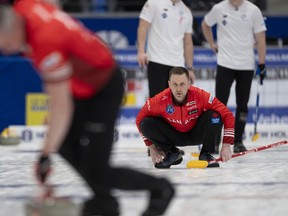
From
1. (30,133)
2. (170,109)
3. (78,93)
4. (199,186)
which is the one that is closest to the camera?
(78,93)

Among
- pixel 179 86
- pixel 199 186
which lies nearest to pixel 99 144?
pixel 199 186

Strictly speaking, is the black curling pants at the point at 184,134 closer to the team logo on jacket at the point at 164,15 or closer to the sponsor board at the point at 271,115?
the team logo on jacket at the point at 164,15

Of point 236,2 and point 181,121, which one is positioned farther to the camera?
point 236,2

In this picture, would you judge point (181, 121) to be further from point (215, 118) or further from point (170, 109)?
point (215, 118)

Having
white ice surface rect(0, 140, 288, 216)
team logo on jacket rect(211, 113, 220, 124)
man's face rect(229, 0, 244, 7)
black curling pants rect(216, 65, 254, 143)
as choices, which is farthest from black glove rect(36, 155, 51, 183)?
man's face rect(229, 0, 244, 7)

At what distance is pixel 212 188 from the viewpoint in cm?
425

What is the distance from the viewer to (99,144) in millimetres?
2943

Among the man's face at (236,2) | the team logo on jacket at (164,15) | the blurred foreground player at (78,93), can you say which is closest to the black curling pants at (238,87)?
the man's face at (236,2)

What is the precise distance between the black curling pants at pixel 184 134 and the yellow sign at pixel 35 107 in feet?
8.97

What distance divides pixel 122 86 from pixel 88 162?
0.36 metres

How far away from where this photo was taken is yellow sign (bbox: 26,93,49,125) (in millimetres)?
7738

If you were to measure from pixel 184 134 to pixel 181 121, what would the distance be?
0.15 meters

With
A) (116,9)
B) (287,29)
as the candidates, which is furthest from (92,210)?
(116,9)

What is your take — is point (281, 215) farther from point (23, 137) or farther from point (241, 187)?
point (23, 137)
